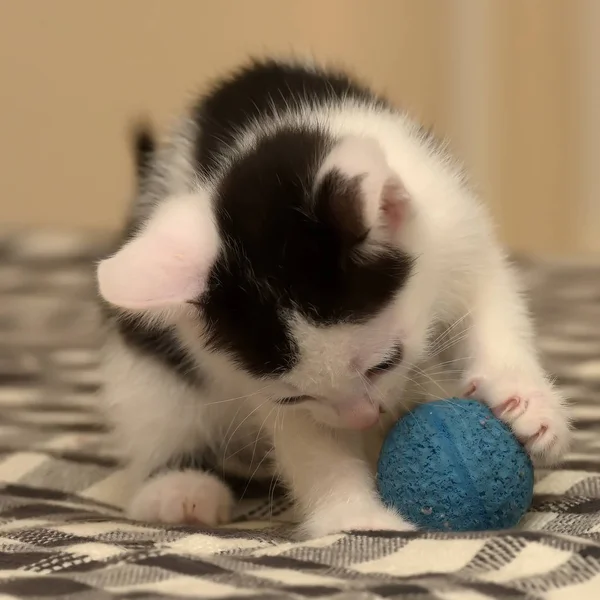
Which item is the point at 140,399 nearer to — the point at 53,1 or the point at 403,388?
the point at 403,388

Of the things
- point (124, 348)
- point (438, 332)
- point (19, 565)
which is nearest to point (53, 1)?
point (124, 348)

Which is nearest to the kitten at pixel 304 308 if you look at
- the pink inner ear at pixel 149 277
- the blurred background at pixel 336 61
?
the pink inner ear at pixel 149 277

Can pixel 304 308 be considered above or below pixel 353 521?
above

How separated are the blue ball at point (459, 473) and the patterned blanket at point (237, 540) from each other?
0.25 ft

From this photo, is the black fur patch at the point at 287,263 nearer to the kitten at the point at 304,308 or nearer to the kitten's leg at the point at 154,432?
the kitten at the point at 304,308

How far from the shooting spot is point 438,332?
1257mm

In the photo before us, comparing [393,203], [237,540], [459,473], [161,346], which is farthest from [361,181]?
[161,346]

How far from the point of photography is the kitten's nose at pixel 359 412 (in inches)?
43.2

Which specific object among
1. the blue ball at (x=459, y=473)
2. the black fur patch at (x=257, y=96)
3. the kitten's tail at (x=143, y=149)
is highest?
the black fur patch at (x=257, y=96)

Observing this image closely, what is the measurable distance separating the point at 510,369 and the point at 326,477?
297 mm

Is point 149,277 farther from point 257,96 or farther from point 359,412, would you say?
point 257,96

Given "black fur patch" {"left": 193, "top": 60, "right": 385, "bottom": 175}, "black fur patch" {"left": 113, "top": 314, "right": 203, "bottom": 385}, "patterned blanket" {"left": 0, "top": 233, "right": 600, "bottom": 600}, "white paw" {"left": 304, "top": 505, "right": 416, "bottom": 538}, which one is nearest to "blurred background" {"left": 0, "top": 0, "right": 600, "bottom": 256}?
"patterned blanket" {"left": 0, "top": 233, "right": 600, "bottom": 600}

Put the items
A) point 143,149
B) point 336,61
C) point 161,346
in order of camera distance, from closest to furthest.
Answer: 1. point 161,346
2. point 143,149
3. point 336,61

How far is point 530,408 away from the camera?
1152 mm
